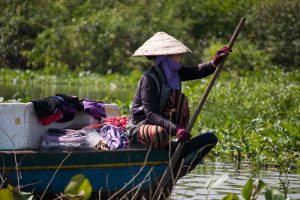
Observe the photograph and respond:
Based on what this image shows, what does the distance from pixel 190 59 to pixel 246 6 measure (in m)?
3.35

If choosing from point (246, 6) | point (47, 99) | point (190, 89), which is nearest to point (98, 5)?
point (246, 6)

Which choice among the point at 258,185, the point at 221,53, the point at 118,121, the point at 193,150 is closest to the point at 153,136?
the point at 193,150

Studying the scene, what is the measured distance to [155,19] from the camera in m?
25.5

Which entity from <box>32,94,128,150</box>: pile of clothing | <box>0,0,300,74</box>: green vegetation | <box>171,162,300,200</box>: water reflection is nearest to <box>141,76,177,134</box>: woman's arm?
<box>32,94,128,150</box>: pile of clothing

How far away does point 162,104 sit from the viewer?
6.95 m

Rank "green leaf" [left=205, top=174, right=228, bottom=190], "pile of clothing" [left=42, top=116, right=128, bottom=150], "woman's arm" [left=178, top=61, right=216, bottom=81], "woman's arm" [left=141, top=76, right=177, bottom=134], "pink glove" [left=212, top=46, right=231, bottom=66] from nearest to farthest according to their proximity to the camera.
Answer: "green leaf" [left=205, top=174, right=228, bottom=190] → "woman's arm" [left=141, top=76, right=177, bottom=134] → "pile of clothing" [left=42, top=116, right=128, bottom=150] → "pink glove" [left=212, top=46, right=231, bottom=66] → "woman's arm" [left=178, top=61, right=216, bottom=81]

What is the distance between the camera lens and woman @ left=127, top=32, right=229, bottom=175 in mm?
6817

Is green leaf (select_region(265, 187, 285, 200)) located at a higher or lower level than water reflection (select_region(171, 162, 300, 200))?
higher

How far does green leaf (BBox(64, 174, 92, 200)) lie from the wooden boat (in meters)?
1.55

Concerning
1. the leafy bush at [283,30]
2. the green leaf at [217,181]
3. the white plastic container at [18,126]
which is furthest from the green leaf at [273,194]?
the leafy bush at [283,30]

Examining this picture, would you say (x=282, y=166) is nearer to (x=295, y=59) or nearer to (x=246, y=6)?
(x=295, y=59)

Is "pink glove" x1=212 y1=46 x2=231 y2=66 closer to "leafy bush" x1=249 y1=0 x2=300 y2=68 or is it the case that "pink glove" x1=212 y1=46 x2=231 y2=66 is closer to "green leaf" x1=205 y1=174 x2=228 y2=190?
"green leaf" x1=205 y1=174 x2=228 y2=190

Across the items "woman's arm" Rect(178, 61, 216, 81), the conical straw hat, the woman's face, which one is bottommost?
"woman's arm" Rect(178, 61, 216, 81)

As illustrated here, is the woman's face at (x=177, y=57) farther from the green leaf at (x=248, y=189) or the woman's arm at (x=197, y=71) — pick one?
the green leaf at (x=248, y=189)
